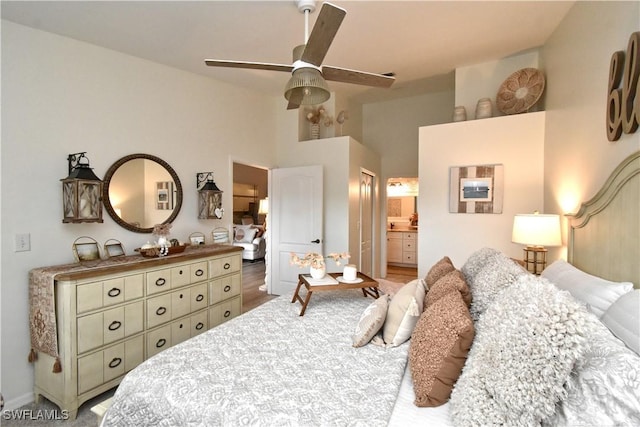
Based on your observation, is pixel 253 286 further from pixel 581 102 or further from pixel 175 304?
pixel 581 102

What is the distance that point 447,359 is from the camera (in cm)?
109

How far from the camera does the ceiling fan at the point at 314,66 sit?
1442 millimetres

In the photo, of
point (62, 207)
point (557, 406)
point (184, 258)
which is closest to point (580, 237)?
point (557, 406)

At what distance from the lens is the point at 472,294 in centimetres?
153

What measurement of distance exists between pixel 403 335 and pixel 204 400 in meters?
0.95

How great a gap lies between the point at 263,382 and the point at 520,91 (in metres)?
3.62

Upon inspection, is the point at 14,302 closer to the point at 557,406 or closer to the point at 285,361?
the point at 285,361

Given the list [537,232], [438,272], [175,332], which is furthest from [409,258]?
[175,332]

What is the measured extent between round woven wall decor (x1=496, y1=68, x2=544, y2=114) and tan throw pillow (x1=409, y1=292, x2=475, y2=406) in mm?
2834

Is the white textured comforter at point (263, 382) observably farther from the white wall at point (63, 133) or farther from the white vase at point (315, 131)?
the white vase at point (315, 131)

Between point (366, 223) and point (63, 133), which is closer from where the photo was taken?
point (63, 133)

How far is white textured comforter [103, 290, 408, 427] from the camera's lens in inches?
39.7

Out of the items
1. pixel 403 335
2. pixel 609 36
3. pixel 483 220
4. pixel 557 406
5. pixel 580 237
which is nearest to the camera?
pixel 557 406

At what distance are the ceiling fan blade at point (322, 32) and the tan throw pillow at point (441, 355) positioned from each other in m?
1.43
